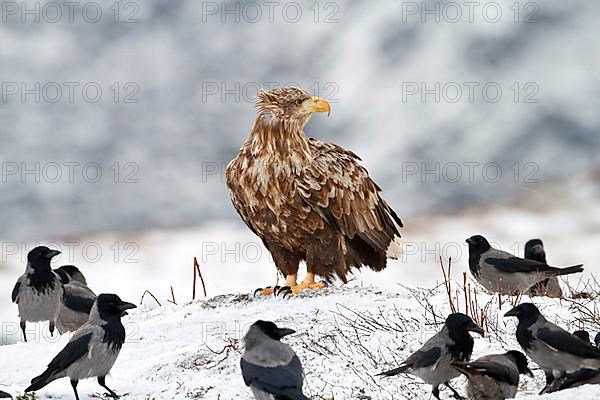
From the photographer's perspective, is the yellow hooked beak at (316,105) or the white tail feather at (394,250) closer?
the yellow hooked beak at (316,105)

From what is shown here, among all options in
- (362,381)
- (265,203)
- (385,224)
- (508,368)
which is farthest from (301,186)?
(508,368)

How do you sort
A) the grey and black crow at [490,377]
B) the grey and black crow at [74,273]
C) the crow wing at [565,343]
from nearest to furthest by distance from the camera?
the grey and black crow at [490,377] < the crow wing at [565,343] < the grey and black crow at [74,273]

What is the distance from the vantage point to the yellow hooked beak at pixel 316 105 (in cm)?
1042

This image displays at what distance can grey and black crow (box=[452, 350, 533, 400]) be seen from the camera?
6.72 m

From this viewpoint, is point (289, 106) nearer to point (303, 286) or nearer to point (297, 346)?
point (303, 286)

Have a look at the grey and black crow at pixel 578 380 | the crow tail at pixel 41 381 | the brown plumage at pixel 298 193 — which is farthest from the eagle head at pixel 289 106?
the grey and black crow at pixel 578 380

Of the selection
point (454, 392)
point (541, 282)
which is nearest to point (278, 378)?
point (454, 392)

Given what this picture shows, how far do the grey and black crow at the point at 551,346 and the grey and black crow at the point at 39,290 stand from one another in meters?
5.32

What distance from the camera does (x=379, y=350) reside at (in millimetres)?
8109

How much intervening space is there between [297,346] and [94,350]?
6.03ft

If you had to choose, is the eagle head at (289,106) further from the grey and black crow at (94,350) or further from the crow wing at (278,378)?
the crow wing at (278,378)

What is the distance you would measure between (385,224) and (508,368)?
4.42 metres

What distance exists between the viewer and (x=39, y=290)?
10344mm

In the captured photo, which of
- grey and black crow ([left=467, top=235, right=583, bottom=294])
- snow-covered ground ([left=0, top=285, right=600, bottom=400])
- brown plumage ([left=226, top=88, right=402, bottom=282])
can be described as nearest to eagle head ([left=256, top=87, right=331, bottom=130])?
brown plumage ([left=226, top=88, right=402, bottom=282])
